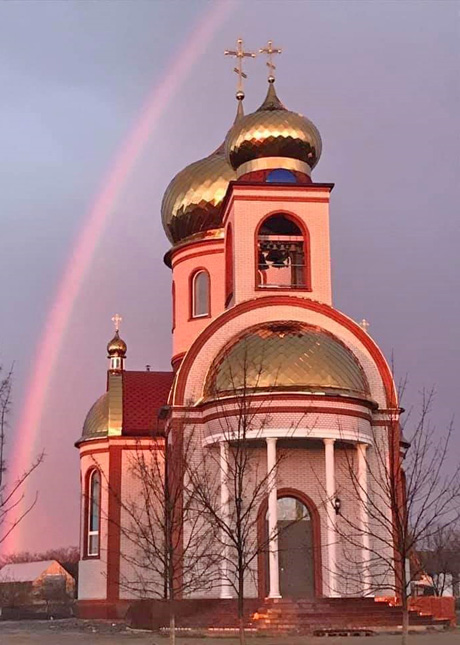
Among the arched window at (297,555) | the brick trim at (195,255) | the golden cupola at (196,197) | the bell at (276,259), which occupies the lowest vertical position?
the arched window at (297,555)

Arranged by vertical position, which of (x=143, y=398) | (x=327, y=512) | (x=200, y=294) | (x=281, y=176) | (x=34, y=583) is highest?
(x=281, y=176)

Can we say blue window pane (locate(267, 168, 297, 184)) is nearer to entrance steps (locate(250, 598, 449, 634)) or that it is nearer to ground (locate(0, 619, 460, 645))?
entrance steps (locate(250, 598, 449, 634))

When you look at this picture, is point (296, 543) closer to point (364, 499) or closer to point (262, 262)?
point (364, 499)

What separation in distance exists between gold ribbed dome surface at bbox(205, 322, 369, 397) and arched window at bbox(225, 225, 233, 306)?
10.6ft

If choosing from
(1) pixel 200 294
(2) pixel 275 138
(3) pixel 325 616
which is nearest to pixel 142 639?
(3) pixel 325 616

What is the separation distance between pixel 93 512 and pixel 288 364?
397 inches

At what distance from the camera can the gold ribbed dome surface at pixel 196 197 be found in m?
31.2

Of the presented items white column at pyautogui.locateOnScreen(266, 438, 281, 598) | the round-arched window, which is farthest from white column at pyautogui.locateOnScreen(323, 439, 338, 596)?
white column at pyautogui.locateOnScreen(266, 438, 281, 598)

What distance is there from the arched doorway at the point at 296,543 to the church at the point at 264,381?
0.11ft

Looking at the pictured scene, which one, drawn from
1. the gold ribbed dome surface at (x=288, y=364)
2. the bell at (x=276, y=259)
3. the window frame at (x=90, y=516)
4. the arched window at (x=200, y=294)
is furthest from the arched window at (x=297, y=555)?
the arched window at (x=200, y=294)

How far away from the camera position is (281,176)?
89.1ft

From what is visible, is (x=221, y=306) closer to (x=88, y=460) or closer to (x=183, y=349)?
(x=183, y=349)

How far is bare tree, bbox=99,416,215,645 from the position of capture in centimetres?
1567

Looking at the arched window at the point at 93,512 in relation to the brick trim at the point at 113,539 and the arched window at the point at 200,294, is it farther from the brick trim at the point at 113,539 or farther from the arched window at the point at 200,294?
the arched window at the point at 200,294
